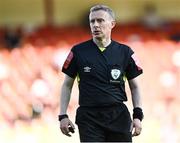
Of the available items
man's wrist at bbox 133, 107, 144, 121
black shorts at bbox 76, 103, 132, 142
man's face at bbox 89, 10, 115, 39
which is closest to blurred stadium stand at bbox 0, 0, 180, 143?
man's wrist at bbox 133, 107, 144, 121

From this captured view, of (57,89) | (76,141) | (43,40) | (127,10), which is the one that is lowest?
(76,141)

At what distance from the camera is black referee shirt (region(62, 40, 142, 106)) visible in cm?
595

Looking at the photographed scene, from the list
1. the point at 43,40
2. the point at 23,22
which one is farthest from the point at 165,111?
the point at 23,22

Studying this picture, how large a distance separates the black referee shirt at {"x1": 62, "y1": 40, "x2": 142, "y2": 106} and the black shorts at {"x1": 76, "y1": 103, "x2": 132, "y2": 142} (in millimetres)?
52

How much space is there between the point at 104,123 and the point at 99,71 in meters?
0.36

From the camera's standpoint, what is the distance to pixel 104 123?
5.94m

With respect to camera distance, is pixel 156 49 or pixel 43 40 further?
pixel 43 40

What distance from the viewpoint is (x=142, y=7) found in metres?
23.9

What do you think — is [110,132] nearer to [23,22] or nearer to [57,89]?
[57,89]

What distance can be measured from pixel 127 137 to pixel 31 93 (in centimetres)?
493

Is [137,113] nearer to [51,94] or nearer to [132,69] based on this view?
[132,69]

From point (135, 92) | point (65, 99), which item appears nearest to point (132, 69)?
point (135, 92)

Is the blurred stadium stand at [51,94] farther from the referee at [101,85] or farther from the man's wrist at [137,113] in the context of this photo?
the referee at [101,85]

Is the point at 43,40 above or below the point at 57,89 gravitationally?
above
